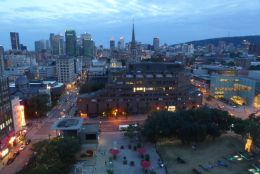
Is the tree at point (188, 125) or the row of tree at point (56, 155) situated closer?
the row of tree at point (56, 155)

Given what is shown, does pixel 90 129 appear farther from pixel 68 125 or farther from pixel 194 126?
pixel 194 126

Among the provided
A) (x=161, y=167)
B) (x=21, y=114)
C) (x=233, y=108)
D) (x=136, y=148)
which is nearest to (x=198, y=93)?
(x=233, y=108)

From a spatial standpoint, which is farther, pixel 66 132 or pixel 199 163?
pixel 66 132

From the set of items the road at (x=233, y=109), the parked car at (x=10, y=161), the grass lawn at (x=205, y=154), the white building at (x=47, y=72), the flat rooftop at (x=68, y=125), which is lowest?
the parked car at (x=10, y=161)

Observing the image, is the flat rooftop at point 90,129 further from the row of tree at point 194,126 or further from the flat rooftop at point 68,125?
the row of tree at point 194,126

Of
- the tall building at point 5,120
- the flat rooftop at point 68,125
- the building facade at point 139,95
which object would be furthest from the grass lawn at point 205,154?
the tall building at point 5,120

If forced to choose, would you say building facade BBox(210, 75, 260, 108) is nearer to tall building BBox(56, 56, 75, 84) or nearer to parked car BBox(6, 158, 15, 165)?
tall building BBox(56, 56, 75, 84)

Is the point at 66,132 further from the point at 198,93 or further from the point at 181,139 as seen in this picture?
the point at 198,93
